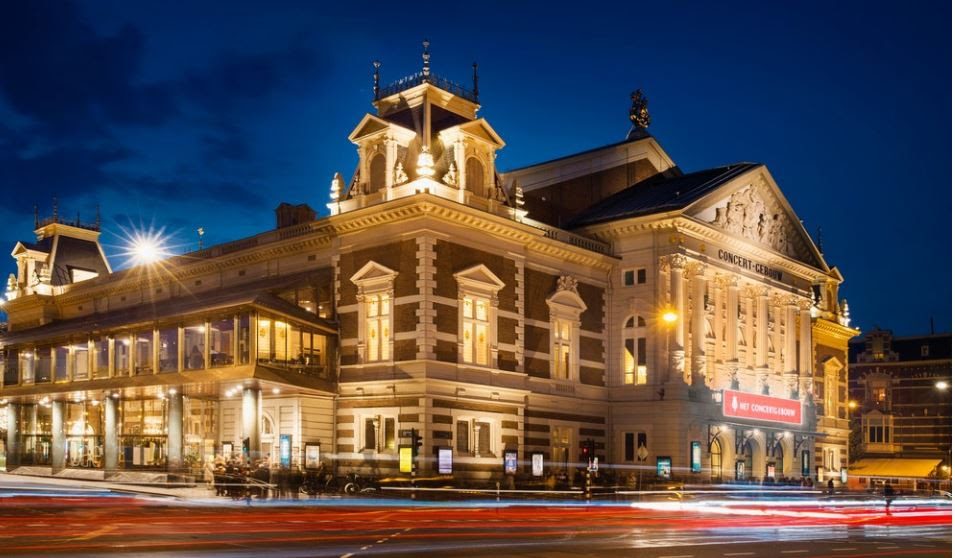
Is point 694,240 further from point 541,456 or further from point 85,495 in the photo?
point 85,495

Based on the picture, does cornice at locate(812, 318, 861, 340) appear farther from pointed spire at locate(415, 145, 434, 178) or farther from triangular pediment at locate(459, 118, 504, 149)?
pointed spire at locate(415, 145, 434, 178)

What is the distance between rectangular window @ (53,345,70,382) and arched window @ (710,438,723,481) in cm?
3508

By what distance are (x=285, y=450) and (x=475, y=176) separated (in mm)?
15604

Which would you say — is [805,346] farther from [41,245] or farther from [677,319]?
[41,245]

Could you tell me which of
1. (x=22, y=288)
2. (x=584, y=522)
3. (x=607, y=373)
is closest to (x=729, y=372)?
(x=607, y=373)

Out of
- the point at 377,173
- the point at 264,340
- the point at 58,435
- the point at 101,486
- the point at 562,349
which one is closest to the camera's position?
the point at 101,486

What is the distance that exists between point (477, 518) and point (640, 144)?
37995 millimetres

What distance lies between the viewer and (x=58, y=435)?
60344 millimetres

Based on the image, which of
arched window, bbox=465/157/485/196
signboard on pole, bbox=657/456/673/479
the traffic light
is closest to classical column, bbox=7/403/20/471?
the traffic light

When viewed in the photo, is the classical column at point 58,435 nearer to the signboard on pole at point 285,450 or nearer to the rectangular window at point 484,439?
the signboard on pole at point 285,450

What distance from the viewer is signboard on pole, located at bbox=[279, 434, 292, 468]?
50688 millimetres

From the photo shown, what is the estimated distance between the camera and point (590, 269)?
193 ft

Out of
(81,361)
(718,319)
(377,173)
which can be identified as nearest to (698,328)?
(718,319)

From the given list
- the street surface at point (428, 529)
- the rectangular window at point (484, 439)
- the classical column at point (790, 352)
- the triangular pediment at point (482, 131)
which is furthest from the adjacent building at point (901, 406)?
the street surface at point (428, 529)
